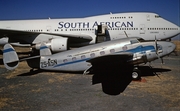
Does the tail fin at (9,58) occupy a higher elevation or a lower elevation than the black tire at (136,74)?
higher

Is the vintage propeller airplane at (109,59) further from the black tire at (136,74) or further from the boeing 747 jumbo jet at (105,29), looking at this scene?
the boeing 747 jumbo jet at (105,29)

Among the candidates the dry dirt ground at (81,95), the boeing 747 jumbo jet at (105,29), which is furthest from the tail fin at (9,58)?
the boeing 747 jumbo jet at (105,29)

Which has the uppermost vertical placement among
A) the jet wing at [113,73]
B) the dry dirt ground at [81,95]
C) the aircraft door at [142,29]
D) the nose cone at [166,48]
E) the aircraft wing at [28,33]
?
the aircraft door at [142,29]

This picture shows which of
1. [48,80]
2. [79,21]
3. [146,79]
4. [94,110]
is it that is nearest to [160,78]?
[146,79]

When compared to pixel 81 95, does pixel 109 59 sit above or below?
above

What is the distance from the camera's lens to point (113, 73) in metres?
10.5

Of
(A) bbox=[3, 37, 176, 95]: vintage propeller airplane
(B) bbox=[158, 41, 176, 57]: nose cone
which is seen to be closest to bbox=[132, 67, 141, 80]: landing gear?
(A) bbox=[3, 37, 176, 95]: vintage propeller airplane

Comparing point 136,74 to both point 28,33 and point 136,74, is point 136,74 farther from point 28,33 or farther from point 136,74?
point 28,33

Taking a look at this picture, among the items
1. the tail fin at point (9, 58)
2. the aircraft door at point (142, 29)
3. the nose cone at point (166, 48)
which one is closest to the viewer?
the nose cone at point (166, 48)

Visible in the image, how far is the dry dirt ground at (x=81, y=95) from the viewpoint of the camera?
19.8 ft

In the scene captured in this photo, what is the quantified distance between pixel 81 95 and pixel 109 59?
2.72 metres

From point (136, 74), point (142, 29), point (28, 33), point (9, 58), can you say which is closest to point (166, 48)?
point (136, 74)

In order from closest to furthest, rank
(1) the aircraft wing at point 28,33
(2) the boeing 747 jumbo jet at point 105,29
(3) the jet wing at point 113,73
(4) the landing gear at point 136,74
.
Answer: (3) the jet wing at point 113,73 → (4) the landing gear at point 136,74 → (1) the aircraft wing at point 28,33 → (2) the boeing 747 jumbo jet at point 105,29

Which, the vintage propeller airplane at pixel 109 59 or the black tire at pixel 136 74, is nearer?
the vintage propeller airplane at pixel 109 59
